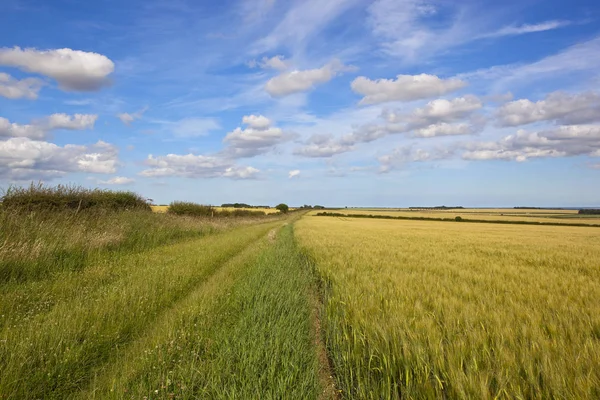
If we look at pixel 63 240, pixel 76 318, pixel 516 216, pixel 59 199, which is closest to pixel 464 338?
pixel 76 318

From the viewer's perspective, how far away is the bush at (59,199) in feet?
45.3

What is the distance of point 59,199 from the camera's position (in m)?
15.5

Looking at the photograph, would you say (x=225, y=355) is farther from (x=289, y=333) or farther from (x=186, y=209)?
(x=186, y=209)

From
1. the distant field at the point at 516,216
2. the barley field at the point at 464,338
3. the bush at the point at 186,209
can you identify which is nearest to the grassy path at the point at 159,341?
the barley field at the point at 464,338

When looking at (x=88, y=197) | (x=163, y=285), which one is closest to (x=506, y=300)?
(x=163, y=285)

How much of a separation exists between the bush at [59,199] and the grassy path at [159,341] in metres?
8.76

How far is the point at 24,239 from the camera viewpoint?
8812 mm

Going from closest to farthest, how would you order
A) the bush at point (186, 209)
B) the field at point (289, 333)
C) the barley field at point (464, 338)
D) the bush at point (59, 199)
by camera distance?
the barley field at point (464, 338), the field at point (289, 333), the bush at point (59, 199), the bush at point (186, 209)

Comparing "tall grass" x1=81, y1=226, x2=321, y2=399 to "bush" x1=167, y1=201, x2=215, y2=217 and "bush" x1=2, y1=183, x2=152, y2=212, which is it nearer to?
"bush" x1=2, y1=183, x2=152, y2=212

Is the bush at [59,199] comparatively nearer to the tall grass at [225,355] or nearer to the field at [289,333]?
the field at [289,333]

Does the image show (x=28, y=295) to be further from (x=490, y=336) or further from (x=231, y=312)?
(x=490, y=336)

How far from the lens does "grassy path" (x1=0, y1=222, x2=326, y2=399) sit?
Result: 345cm

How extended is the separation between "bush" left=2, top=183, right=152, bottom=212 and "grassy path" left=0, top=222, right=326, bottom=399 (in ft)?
28.7

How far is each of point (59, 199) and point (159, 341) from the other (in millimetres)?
15122
